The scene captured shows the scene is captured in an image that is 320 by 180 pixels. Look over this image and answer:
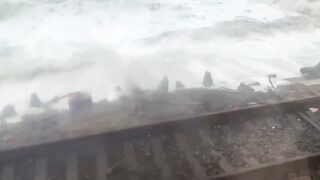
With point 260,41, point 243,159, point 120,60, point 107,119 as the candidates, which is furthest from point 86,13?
point 243,159

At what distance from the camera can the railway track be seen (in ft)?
18.9

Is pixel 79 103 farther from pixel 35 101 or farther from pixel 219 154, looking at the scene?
pixel 219 154

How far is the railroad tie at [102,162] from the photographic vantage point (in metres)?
5.73

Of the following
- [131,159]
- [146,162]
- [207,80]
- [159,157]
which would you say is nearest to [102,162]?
[131,159]

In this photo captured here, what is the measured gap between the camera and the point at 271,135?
6.52 metres

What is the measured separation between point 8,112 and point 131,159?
2.91 m

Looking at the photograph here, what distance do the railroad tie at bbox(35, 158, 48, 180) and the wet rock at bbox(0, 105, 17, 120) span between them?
6.30 ft

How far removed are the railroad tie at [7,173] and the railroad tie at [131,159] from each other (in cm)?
165

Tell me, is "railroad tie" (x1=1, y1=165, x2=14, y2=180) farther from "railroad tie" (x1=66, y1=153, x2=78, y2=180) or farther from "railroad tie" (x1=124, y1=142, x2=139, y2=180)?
"railroad tie" (x1=124, y1=142, x2=139, y2=180)

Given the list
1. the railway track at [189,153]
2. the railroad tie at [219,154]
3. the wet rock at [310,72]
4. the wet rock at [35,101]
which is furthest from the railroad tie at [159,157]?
the wet rock at [310,72]

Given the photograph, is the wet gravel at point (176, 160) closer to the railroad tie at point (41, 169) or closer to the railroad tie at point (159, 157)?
the railroad tie at point (159, 157)

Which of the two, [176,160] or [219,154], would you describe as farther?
[219,154]

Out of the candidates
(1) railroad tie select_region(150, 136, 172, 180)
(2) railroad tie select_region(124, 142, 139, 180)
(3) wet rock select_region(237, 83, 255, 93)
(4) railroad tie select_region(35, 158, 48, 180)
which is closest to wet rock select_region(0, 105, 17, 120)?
(4) railroad tie select_region(35, 158, 48, 180)

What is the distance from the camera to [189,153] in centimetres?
611
